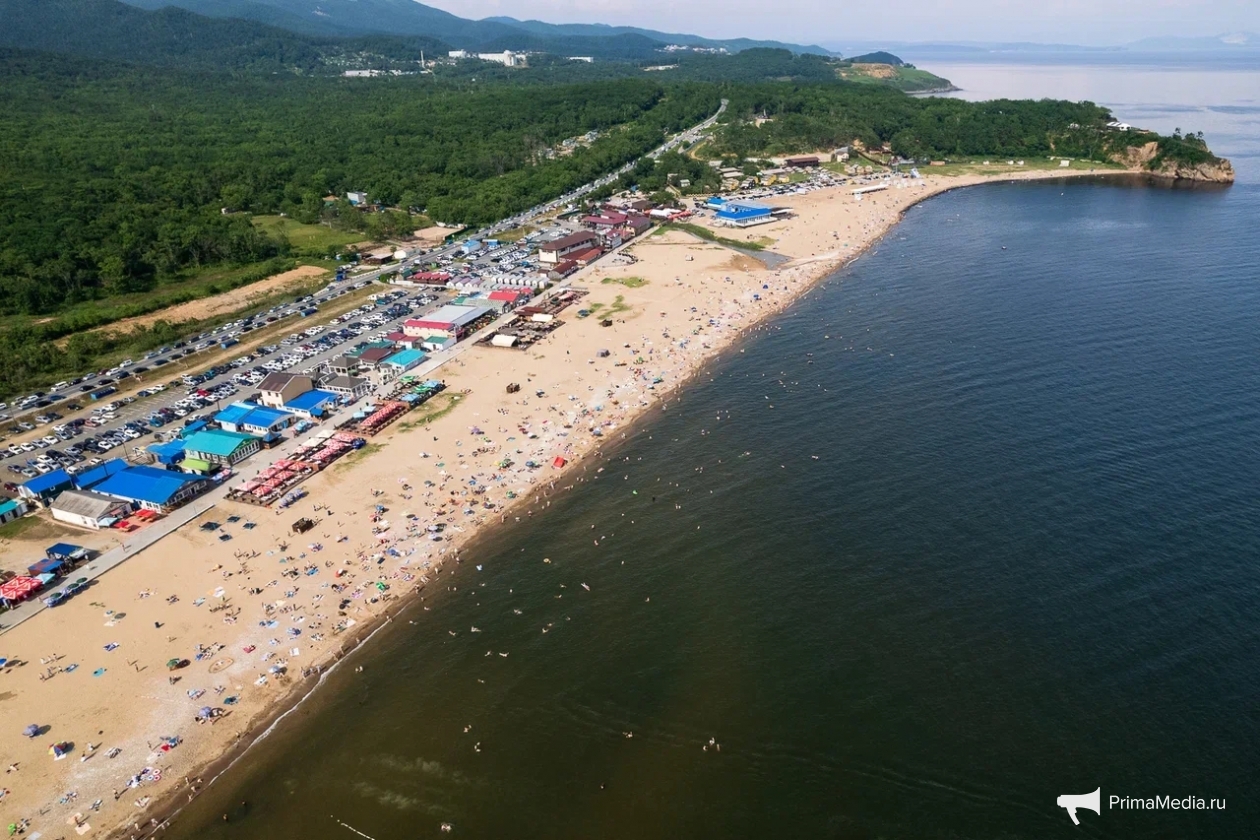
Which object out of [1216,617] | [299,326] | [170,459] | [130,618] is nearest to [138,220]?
[299,326]

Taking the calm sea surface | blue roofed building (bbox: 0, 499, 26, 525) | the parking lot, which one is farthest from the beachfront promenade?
the calm sea surface

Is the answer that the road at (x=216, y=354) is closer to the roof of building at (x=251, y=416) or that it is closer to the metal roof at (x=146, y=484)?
the roof of building at (x=251, y=416)

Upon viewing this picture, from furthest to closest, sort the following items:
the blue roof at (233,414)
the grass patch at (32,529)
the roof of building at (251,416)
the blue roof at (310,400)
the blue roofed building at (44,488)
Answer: the blue roof at (310,400), the blue roof at (233,414), the roof of building at (251,416), the blue roofed building at (44,488), the grass patch at (32,529)

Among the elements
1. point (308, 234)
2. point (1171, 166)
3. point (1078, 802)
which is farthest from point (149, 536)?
point (1171, 166)

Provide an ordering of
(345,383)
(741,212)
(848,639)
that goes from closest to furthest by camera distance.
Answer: (848,639), (345,383), (741,212)

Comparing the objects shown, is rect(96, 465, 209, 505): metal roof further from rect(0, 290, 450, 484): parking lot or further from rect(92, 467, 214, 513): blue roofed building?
rect(0, 290, 450, 484): parking lot

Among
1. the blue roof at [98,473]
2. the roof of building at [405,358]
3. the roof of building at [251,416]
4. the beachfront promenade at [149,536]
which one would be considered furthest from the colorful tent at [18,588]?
the roof of building at [405,358]

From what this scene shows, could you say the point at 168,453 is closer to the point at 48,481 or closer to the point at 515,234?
the point at 48,481
